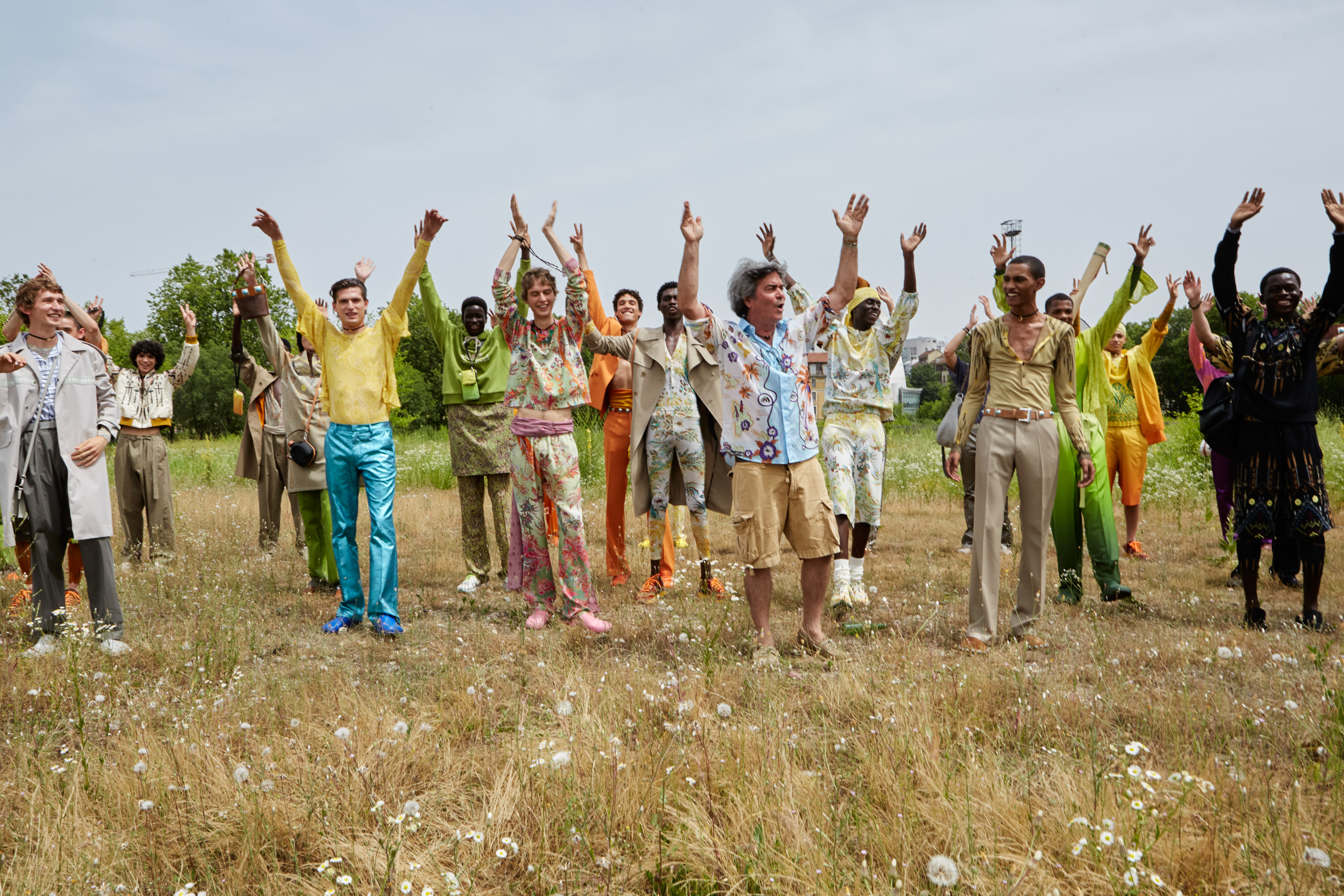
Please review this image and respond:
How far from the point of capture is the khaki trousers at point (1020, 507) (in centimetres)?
495

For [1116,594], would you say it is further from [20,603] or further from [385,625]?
[20,603]

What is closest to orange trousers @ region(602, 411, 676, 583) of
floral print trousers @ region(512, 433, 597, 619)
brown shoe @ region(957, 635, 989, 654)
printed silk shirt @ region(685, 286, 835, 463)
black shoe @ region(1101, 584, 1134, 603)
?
floral print trousers @ region(512, 433, 597, 619)

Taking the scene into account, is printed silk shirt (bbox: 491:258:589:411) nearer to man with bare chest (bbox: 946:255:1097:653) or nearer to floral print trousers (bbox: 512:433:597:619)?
floral print trousers (bbox: 512:433:597:619)

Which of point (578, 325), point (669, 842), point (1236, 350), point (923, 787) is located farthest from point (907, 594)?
point (669, 842)

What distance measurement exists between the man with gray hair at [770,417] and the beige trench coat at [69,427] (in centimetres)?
345

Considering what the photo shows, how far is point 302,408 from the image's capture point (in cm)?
733

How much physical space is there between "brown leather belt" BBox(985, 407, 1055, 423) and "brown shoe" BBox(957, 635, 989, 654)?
1.27 metres

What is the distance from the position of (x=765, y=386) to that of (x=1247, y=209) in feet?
10.7

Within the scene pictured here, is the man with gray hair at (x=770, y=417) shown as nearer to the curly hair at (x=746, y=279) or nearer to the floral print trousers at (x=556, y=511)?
the curly hair at (x=746, y=279)

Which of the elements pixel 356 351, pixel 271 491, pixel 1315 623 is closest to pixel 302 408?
pixel 271 491

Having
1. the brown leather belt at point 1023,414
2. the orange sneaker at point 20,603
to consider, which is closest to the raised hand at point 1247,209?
the brown leather belt at point 1023,414

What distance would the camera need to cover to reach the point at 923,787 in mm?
2900

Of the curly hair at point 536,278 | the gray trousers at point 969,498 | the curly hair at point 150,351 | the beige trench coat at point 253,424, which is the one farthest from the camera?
the gray trousers at point 969,498

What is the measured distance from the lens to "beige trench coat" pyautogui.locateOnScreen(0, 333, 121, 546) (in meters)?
4.87
